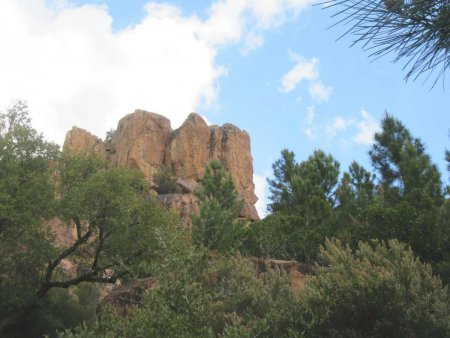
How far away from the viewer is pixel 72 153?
1750 centimetres

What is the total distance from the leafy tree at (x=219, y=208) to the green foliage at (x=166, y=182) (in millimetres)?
13994

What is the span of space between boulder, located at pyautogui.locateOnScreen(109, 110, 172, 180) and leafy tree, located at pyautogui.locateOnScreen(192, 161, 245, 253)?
18.2 metres

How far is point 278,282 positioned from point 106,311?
14.1 ft

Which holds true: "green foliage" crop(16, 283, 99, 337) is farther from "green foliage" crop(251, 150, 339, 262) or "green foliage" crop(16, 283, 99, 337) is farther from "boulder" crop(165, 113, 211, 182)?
"boulder" crop(165, 113, 211, 182)

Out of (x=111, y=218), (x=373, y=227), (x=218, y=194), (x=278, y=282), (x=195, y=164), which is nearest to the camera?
(x=278, y=282)

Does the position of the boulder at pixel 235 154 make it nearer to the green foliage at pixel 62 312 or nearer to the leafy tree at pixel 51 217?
the green foliage at pixel 62 312

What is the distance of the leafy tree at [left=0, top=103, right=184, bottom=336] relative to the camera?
1404 cm

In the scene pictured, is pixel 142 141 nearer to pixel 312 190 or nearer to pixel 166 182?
pixel 166 182

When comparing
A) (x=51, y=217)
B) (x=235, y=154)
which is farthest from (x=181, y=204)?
(x=51, y=217)

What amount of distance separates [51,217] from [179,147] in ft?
105

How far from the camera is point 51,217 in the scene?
1482 centimetres

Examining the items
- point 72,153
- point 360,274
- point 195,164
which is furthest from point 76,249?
point 195,164

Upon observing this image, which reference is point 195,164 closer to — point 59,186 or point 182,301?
point 59,186

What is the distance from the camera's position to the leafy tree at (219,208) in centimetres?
2073
